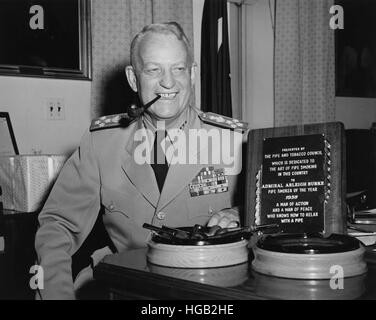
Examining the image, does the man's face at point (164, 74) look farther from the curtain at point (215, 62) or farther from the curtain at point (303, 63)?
the curtain at point (303, 63)

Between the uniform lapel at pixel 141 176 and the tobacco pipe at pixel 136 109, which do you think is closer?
the tobacco pipe at pixel 136 109

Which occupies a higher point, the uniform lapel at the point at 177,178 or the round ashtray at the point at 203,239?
the uniform lapel at the point at 177,178

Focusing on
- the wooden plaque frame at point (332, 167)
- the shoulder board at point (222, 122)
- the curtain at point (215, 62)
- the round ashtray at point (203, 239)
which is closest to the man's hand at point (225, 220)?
the wooden plaque frame at point (332, 167)

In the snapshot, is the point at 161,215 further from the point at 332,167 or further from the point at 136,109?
the point at 332,167

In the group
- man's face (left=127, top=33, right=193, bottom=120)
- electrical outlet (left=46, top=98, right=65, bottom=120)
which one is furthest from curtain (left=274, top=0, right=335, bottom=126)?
man's face (left=127, top=33, right=193, bottom=120)

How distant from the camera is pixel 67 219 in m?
1.57

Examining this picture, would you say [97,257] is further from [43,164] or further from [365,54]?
[365,54]

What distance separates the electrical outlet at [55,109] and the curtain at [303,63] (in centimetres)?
177

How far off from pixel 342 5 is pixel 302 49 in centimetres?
75

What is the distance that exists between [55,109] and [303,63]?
2.12 metres

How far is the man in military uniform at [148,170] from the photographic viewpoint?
1613 mm

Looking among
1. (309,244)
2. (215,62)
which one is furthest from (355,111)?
(309,244)

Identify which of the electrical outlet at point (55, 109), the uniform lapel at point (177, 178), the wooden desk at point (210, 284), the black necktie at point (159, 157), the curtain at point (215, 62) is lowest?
the wooden desk at point (210, 284)

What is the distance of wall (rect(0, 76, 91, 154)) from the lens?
2.82 meters
